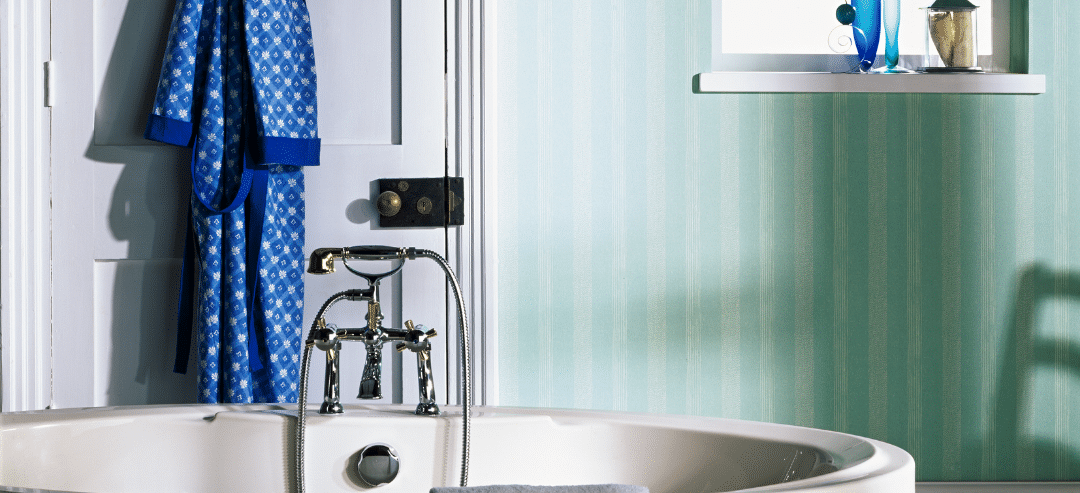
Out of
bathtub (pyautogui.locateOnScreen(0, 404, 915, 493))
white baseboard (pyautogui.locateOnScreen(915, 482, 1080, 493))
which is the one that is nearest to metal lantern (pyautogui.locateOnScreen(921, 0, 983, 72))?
white baseboard (pyautogui.locateOnScreen(915, 482, 1080, 493))

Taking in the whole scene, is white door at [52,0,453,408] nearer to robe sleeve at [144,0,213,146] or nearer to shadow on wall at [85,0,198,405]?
shadow on wall at [85,0,198,405]

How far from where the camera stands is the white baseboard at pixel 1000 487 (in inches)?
68.7

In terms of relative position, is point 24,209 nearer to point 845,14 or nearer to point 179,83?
point 179,83

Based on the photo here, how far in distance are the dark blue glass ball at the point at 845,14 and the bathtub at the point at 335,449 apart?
0.93 metres

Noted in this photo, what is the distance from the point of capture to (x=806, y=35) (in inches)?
72.9

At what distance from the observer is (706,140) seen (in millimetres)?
1739

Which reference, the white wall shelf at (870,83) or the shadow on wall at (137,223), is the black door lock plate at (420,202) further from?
the white wall shelf at (870,83)

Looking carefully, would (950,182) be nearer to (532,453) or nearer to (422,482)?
(532,453)

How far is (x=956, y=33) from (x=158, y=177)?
1686 millimetres

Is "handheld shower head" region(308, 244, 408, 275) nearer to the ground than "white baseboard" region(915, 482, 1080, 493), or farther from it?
farther from it

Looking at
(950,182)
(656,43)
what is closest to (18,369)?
(656,43)

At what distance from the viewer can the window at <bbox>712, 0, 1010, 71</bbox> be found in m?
1.83

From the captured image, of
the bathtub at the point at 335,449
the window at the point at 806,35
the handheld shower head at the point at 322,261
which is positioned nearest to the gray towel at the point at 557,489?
the bathtub at the point at 335,449

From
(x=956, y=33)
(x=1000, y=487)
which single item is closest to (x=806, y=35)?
(x=956, y=33)
